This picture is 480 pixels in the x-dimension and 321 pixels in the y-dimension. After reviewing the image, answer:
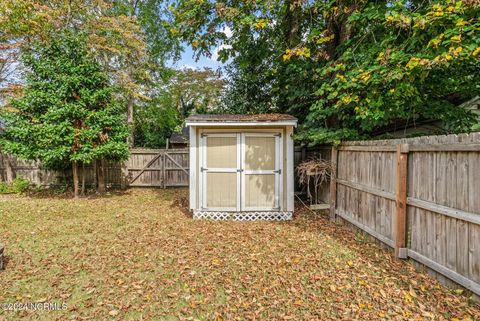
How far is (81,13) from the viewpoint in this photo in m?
11.3

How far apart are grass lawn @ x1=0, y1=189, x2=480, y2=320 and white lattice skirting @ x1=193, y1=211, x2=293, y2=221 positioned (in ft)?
1.28

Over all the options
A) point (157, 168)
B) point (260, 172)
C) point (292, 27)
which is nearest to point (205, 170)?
point (260, 172)

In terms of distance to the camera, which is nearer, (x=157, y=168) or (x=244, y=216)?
(x=244, y=216)

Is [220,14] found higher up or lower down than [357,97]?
higher up

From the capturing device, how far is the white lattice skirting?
6234 mm

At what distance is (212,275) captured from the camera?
348 centimetres

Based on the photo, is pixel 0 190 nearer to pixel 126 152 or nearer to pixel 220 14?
pixel 126 152

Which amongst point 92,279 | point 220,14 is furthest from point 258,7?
point 92,279

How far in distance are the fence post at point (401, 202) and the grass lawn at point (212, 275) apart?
0.24 meters

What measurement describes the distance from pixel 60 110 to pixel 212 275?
7.11 meters

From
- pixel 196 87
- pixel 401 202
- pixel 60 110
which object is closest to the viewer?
→ pixel 401 202

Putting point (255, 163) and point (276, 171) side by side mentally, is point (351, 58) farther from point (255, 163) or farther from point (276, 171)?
point (255, 163)

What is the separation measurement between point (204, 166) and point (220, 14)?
12.6 feet

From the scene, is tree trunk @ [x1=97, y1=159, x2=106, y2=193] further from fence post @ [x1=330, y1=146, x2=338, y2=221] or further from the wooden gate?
fence post @ [x1=330, y1=146, x2=338, y2=221]
